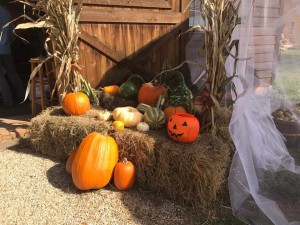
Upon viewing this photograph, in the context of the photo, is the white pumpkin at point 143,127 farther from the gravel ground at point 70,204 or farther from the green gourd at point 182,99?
the gravel ground at point 70,204

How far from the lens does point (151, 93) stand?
3.88 meters

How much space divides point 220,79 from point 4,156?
2.82 metres

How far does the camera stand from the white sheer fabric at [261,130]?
2.50 m

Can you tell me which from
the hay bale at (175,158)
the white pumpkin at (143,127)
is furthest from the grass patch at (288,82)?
the white pumpkin at (143,127)

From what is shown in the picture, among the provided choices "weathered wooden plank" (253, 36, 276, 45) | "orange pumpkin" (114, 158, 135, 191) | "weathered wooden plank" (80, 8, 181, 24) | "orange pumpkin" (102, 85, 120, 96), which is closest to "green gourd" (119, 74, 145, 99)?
"orange pumpkin" (102, 85, 120, 96)

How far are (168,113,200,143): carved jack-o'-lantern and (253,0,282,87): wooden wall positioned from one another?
76cm

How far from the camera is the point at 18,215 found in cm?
248

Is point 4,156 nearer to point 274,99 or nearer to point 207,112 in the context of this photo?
point 207,112

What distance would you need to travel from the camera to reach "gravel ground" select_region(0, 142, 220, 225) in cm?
246

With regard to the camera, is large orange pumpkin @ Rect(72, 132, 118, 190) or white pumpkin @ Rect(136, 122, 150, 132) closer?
large orange pumpkin @ Rect(72, 132, 118, 190)

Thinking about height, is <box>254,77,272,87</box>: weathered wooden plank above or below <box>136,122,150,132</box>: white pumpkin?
above

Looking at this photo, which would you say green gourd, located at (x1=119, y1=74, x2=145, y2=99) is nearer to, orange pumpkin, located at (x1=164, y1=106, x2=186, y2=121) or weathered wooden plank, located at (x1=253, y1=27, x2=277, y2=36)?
orange pumpkin, located at (x1=164, y1=106, x2=186, y2=121)

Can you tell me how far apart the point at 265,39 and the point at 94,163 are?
203 centimetres

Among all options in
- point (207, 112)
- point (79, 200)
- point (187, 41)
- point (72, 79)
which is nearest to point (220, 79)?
point (207, 112)
